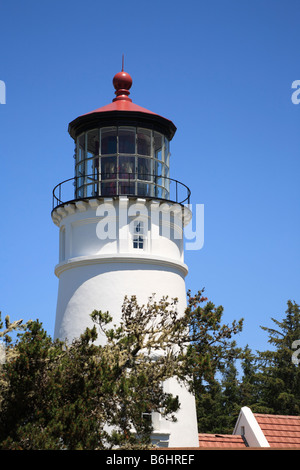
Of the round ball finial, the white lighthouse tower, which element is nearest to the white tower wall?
the white lighthouse tower

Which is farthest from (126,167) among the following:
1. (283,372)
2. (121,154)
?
(283,372)

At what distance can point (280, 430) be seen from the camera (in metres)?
21.8

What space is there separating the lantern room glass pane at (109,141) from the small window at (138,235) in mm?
2104

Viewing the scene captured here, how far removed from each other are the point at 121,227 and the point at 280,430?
7.13 meters

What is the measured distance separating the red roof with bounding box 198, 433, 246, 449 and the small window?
552 centimetres

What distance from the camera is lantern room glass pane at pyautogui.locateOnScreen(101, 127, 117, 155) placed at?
2145cm

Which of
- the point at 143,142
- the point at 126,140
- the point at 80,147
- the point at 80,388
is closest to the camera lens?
the point at 80,388

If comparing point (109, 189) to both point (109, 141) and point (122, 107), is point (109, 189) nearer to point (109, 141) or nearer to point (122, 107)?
point (109, 141)

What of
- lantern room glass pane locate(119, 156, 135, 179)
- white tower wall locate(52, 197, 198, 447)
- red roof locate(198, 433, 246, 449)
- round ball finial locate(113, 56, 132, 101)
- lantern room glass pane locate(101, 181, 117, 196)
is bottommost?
red roof locate(198, 433, 246, 449)

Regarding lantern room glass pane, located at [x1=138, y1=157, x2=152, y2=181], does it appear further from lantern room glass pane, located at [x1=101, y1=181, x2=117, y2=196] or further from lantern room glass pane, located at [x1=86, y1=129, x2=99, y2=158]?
lantern room glass pane, located at [x1=86, y1=129, x2=99, y2=158]

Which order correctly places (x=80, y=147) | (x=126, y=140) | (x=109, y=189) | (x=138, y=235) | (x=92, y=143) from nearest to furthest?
(x=138, y=235), (x=109, y=189), (x=126, y=140), (x=92, y=143), (x=80, y=147)
